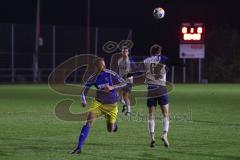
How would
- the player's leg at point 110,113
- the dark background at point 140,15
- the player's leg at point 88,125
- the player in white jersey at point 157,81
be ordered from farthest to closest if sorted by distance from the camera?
the dark background at point 140,15, the player in white jersey at point 157,81, the player's leg at point 110,113, the player's leg at point 88,125

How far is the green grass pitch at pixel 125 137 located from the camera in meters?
13.8

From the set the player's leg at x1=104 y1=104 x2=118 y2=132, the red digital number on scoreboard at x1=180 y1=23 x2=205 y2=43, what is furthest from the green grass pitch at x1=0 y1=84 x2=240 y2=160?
the red digital number on scoreboard at x1=180 y1=23 x2=205 y2=43

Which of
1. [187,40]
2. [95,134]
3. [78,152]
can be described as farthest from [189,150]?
[187,40]

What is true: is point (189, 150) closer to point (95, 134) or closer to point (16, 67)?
point (95, 134)

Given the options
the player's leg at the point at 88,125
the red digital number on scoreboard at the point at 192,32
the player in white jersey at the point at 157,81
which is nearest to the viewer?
the player's leg at the point at 88,125

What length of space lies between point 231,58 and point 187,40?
284 inches

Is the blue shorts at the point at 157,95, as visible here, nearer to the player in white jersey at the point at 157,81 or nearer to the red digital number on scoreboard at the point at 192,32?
the player in white jersey at the point at 157,81

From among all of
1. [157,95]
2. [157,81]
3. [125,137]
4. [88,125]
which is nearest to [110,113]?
[88,125]

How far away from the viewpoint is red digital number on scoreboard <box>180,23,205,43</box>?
176 feet

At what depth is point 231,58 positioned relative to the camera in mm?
60375

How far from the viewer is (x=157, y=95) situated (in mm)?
15094

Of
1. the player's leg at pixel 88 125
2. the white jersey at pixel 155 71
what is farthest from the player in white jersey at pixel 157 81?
the player's leg at pixel 88 125

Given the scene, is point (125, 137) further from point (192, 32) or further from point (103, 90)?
point (192, 32)

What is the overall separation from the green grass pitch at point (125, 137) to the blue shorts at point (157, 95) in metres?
0.98
